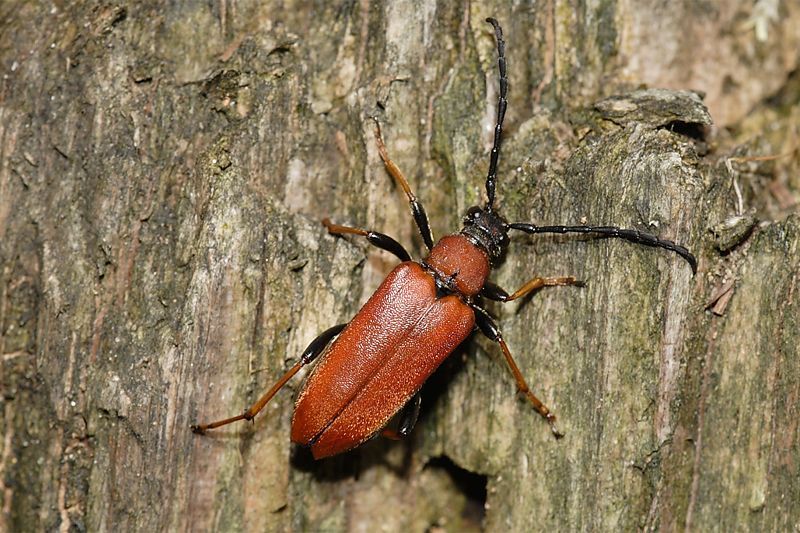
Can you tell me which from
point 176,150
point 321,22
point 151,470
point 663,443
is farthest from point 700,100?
point 151,470

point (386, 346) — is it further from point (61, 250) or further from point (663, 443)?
point (61, 250)

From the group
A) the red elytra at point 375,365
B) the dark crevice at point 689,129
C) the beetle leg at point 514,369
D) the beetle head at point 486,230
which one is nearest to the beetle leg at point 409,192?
the beetle head at point 486,230

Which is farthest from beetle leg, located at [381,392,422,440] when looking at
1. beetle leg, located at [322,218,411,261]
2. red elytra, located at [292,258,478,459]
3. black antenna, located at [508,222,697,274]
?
black antenna, located at [508,222,697,274]

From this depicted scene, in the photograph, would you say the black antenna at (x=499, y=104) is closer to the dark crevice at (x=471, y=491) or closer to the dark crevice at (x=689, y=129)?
the dark crevice at (x=689, y=129)

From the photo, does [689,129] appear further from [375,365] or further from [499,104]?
[375,365]

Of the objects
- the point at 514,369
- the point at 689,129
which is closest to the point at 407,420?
the point at 514,369

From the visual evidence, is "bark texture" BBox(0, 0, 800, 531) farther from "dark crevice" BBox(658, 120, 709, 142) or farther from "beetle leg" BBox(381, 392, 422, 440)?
"beetle leg" BBox(381, 392, 422, 440)

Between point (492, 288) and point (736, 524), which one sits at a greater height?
point (492, 288)
